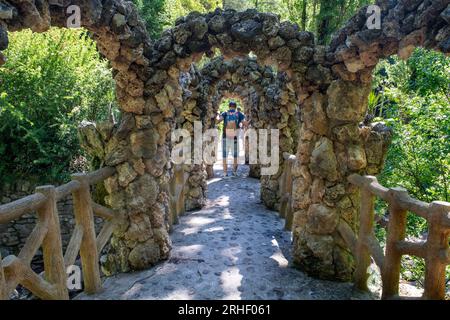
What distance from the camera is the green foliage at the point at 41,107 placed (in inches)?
321

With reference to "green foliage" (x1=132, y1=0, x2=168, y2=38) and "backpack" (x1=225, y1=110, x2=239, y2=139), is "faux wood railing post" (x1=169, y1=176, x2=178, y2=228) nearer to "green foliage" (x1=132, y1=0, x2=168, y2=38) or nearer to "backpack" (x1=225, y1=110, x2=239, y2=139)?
"backpack" (x1=225, y1=110, x2=239, y2=139)

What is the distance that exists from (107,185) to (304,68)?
322 cm

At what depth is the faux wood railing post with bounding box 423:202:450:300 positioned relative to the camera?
260cm

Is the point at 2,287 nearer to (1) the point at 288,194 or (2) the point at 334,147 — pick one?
(2) the point at 334,147

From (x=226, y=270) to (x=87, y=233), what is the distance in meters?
1.97

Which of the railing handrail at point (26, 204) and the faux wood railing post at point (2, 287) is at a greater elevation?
the railing handrail at point (26, 204)

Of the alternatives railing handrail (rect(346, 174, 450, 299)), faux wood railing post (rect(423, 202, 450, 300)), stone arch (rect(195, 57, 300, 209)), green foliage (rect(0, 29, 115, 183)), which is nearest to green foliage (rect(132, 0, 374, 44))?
stone arch (rect(195, 57, 300, 209))

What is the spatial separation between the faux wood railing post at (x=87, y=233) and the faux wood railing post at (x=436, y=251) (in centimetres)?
354

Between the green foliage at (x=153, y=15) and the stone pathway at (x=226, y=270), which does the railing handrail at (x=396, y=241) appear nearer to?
the stone pathway at (x=226, y=270)

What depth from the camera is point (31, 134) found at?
26.2 feet

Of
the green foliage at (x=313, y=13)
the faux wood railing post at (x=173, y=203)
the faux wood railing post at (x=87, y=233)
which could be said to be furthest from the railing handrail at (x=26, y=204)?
the green foliage at (x=313, y=13)

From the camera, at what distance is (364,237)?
3.90 metres
